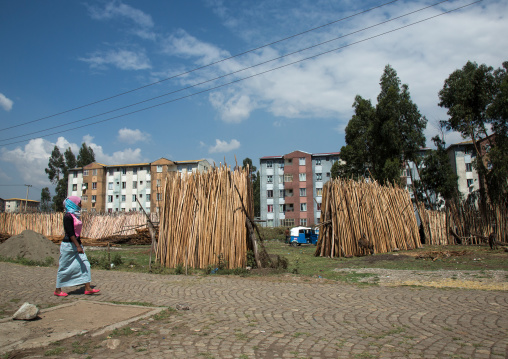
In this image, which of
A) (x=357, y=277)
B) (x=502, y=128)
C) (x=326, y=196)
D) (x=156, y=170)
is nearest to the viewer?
(x=357, y=277)

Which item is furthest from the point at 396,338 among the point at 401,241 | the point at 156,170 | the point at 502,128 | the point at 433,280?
the point at 156,170

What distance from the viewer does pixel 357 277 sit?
27.9 feet

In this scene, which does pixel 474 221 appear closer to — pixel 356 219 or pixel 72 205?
pixel 356 219

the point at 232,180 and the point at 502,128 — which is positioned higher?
the point at 502,128

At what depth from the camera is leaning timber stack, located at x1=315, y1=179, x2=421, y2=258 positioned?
44.9 ft

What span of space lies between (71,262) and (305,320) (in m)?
4.20

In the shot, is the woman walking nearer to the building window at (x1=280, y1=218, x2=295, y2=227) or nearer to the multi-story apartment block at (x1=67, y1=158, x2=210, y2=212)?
the building window at (x1=280, y1=218, x2=295, y2=227)

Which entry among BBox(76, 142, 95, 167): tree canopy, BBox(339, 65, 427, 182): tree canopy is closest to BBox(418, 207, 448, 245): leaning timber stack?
BBox(339, 65, 427, 182): tree canopy

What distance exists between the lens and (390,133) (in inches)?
982

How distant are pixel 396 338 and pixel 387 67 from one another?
26.7 metres

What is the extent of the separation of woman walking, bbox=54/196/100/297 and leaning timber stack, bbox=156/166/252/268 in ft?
8.91

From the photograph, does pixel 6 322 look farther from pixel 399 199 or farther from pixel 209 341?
pixel 399 199

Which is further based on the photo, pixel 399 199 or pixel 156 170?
pixel 156 170

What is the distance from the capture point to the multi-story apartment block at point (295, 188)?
5369cm
